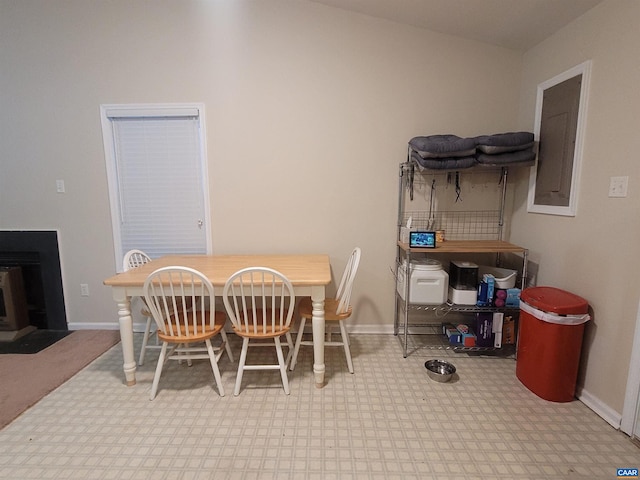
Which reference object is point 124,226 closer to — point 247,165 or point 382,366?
point 247,165

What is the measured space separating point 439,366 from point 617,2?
235cm

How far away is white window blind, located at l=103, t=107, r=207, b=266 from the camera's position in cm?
260

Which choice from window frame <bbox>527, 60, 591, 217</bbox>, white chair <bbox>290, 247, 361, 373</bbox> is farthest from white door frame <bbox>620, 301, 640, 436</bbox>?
white chair <bbox>290, 247, 361, 373</bbox>

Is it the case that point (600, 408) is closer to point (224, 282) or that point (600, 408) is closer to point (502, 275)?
point (502, 275)

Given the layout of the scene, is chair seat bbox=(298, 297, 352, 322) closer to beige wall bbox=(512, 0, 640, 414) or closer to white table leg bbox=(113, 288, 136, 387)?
white table leg bbox=(113, 288, 136, 387)

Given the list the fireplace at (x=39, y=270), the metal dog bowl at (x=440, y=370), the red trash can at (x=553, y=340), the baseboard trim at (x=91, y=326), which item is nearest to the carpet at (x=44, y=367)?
the baseboard trim at (x=91, y=326)

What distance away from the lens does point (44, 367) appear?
2.26m

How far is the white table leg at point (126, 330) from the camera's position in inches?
75.8

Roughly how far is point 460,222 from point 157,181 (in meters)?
2.63

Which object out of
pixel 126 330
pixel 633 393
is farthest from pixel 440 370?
pixel 126 330

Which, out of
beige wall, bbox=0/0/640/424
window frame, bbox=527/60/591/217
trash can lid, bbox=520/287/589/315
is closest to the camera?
trash can lid, bbox=520/287/589/315

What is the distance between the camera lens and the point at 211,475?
4.55ft

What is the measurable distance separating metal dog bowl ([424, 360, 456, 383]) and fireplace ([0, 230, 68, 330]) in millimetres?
3197

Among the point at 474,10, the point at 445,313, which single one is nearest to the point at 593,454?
the point at 445,313
